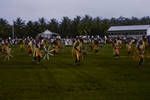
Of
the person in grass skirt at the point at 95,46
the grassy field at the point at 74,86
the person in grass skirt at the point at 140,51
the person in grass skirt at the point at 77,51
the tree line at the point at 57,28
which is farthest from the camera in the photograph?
the tree line at the point at 57,28

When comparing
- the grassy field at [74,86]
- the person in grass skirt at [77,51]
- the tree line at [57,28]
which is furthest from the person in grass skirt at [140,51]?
the tree line at [57,28]

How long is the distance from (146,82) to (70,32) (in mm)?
118544

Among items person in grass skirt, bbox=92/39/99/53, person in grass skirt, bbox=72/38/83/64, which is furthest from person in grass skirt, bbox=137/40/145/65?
person in grass skirt, bbox=92/39/99/53

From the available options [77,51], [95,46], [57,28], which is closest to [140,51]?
[77,51]

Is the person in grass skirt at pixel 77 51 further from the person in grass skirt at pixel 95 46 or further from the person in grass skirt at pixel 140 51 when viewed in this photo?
the person in grass skirt at pixel 95 46

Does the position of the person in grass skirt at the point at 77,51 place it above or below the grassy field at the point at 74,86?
above

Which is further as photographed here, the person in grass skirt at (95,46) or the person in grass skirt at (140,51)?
the person in grass skirt at (95,46)

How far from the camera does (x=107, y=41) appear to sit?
3858 inches

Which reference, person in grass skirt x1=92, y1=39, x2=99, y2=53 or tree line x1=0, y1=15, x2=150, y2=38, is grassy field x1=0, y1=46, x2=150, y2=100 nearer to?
person in grass skirt x1=92, y1=39, x2=99, y2=53

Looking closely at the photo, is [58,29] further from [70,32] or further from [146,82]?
[146,82]

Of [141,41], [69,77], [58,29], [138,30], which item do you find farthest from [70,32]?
[69,77]

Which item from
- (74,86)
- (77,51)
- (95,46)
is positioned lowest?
(74,86)

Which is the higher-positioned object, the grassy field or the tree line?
the tree line

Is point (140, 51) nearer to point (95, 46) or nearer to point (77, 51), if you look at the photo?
point (77, 51)
